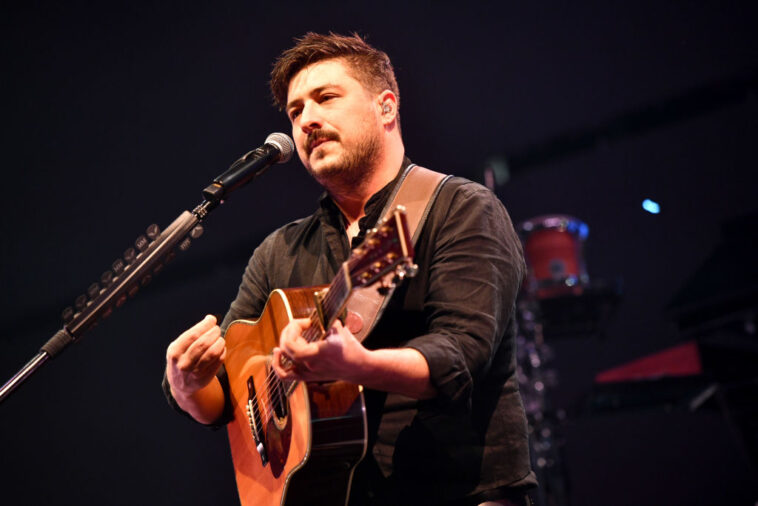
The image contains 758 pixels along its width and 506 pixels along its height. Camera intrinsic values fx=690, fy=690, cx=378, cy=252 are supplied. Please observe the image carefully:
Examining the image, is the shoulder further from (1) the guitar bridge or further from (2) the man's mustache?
(1) the guitar bridge

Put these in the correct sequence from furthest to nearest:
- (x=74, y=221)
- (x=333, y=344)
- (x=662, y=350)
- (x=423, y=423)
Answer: (x=662, y=350) → (x=74, y=221) → (x=423, y=423) → (x=333, y=344)

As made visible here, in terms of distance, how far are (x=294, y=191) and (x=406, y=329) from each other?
3.95 meters

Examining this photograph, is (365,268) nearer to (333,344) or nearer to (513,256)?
(333,344)

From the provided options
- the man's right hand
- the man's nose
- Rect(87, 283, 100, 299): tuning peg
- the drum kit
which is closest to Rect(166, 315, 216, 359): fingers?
the man's right hand

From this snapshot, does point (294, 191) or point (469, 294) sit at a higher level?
point (294, 191)

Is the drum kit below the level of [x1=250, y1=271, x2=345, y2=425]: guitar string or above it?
above

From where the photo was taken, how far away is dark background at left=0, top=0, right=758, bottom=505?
15.2 ft

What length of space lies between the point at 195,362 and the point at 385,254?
34.0 inches

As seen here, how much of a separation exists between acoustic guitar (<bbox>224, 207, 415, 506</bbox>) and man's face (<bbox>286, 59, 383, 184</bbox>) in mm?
537

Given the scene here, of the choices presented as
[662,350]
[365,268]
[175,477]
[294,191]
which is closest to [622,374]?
[662,350]

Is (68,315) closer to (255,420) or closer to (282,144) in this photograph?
(255,420)

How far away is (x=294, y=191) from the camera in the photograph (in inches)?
226

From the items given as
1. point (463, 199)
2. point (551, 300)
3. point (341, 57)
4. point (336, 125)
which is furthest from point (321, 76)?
point (551, 300)

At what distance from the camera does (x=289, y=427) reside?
1.81m
